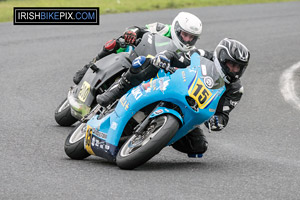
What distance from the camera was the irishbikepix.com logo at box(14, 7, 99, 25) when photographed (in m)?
20.0

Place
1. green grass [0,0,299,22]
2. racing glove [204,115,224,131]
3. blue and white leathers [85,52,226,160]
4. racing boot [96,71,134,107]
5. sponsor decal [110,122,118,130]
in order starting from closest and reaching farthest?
blue and white leathers [85,52,226,160], sponsor decal [110,122,118,130], racing glove [204,115,224,131], racing boot [96,71,134,107], green grass [0,0,299,22]

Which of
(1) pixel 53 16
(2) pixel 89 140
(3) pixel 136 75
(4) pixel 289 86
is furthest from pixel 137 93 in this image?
(1) pixel 53 16

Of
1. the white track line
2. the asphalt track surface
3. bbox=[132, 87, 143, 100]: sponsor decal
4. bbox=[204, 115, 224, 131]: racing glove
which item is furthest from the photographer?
the white track line

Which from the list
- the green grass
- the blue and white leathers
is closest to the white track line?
the blue and white leathers

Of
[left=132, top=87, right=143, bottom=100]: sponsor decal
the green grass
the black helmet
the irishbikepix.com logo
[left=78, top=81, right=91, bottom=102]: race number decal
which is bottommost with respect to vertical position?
the green grass

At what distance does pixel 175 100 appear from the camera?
6.76 m

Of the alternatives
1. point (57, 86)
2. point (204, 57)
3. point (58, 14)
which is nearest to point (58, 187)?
point (204, 57)

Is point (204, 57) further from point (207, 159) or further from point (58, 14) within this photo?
point (58, 14)

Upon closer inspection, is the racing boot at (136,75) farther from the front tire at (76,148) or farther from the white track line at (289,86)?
the white track line at (289,86)

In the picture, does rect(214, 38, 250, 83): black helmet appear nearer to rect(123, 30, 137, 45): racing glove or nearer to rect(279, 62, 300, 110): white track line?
rect(123, 30, 137, 45): racing glove

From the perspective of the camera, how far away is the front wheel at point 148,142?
255 inches

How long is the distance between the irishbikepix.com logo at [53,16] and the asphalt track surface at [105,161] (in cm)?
125

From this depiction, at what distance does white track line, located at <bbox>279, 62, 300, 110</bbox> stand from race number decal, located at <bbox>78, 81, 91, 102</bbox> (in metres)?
3.83

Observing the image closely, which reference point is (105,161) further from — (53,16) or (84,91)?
(53,16)
